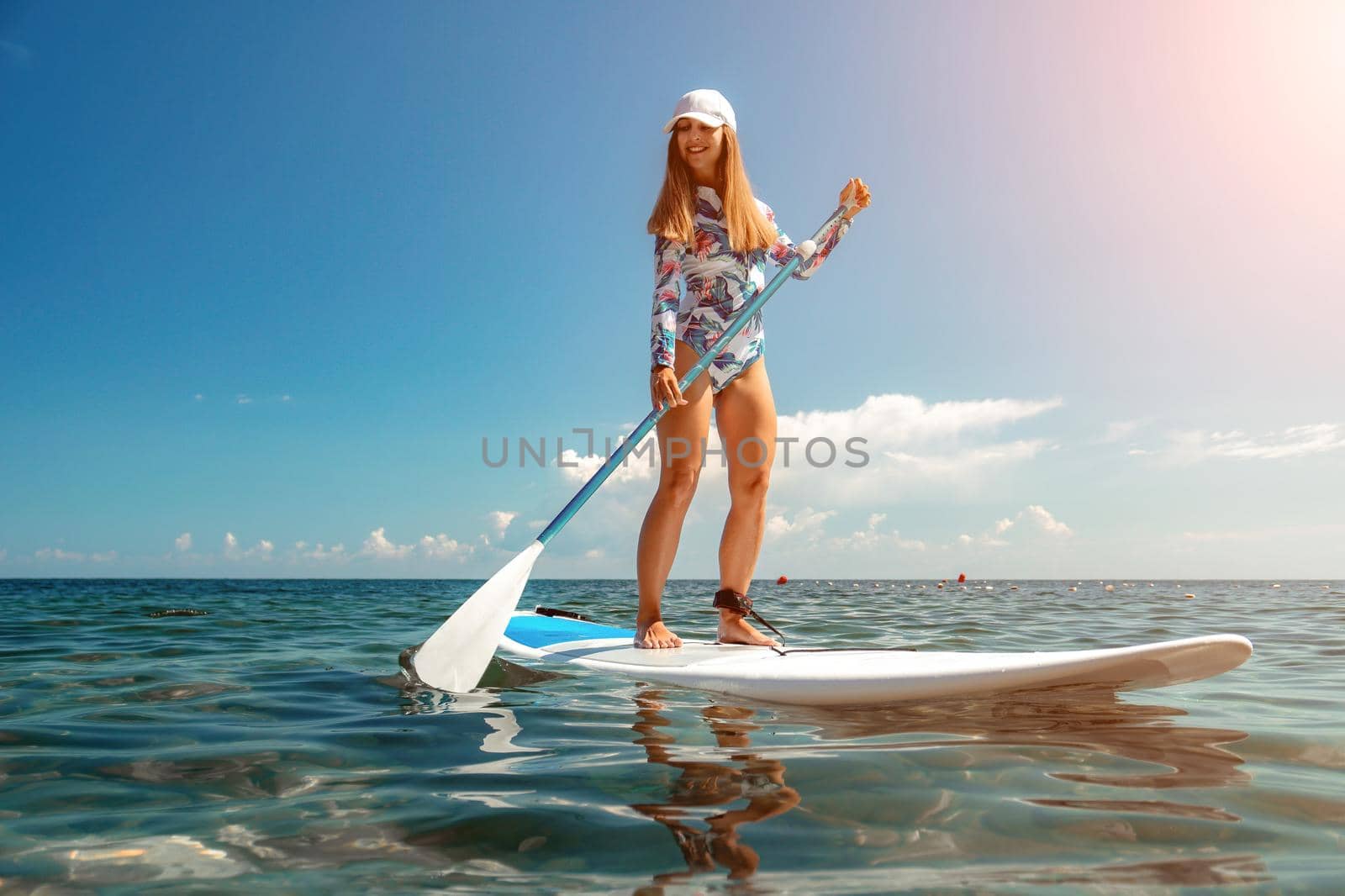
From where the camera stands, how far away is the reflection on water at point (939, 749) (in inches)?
54.2

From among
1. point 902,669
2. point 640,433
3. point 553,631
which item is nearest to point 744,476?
point 640,433

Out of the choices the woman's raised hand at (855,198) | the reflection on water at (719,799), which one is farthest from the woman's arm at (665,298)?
the reflection on water at (719,799)

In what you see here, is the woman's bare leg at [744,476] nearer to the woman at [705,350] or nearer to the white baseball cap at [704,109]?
the woman at [705,350]

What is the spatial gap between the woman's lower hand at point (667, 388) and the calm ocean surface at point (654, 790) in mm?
1253

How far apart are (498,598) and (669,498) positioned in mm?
895

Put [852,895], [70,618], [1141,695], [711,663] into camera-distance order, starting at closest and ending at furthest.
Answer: [852,895]
[1141,695]
[711,663]
[70,618]

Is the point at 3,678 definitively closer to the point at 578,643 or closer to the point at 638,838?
the point at 578,643

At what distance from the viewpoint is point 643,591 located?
3.88 metres

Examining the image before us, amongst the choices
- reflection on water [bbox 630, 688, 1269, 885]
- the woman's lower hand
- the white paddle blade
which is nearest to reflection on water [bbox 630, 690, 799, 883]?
reflection on water [bbox 630, 688, 1269, 885]

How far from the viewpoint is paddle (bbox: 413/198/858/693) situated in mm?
3418

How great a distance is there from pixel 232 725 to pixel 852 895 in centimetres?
222

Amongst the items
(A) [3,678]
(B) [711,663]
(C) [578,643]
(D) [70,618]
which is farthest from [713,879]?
(D) [70,618]

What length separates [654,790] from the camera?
1.83 meters

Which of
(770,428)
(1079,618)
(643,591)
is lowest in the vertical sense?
(1079,618)
